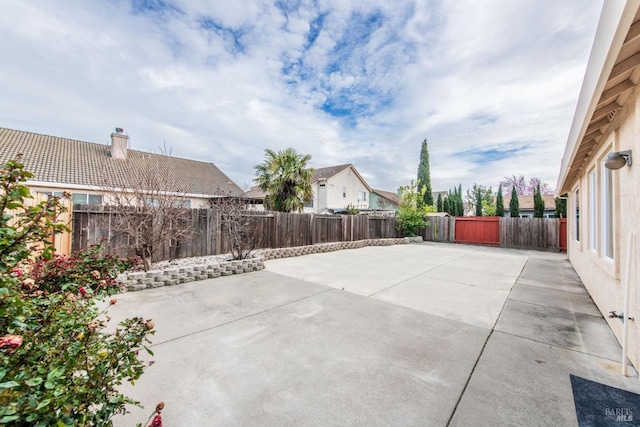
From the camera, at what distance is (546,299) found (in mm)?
5094

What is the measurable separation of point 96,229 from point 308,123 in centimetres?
1066

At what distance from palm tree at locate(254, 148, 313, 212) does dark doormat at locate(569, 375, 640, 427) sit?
12621mm

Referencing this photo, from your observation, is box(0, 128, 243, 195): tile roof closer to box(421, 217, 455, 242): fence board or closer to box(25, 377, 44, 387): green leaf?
box(25, 377, 44, 387): green leaf

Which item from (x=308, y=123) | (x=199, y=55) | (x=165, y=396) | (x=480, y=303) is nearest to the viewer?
(x=165, y=396)

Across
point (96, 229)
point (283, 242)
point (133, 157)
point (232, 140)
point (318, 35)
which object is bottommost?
point (283, 242)

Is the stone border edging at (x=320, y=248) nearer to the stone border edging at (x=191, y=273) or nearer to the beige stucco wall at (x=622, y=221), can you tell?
the stone border edging at (x=191, y=273)

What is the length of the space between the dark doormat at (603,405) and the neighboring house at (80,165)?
977 cm

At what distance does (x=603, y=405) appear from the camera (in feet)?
7.12

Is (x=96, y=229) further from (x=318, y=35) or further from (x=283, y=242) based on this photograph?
(x=318, y=35)

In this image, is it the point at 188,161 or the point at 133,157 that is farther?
the point at 188,161

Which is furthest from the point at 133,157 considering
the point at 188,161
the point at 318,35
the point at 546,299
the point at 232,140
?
the point at 546,299

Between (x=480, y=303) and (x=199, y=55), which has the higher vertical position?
(x=199, y=55)

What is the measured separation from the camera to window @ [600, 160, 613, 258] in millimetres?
3905

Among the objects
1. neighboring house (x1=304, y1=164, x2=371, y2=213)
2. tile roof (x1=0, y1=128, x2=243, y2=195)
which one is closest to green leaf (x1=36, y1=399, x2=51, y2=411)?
tile roof (x1=0, y1=128, x2=243, y2=195)
